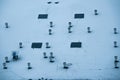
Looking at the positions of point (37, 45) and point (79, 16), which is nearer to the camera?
point (37, 45)

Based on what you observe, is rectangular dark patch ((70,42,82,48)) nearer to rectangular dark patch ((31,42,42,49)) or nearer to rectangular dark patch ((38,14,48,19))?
rectangular dark patch ((31,42,42,49))

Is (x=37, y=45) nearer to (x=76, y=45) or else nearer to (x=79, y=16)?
(x=76, y=45)

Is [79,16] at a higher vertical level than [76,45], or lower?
higher

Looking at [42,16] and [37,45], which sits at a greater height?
[42,16]

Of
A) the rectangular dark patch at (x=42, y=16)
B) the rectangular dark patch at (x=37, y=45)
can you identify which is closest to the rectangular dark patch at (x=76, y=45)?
the rectangular dark patch at (x=37, y=45)

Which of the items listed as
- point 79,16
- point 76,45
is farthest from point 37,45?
point 79,16

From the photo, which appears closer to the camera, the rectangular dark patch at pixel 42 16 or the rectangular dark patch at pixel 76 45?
the rectangular dark patch at pixel 76 45

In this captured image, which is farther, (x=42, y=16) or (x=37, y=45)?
(x=42, y=16)

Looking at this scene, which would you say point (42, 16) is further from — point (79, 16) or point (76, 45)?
point (76, 45)

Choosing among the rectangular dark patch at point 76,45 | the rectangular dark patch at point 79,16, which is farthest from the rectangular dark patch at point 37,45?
the rectangular dark patch at point 79,16

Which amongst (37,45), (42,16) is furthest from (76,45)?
(42,16)

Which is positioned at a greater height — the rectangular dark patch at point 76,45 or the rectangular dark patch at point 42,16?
the rectangular dark patch at point 42,16

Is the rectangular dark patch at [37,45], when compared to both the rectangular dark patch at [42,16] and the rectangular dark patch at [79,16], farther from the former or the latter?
the rectangular dark patch at [79,16]

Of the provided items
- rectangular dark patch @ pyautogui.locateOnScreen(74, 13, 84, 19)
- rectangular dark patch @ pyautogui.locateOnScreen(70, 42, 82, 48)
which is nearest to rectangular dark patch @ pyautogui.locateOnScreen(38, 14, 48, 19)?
rectangular dark patch @ pyautogui.locateOnScreen(74, 13, 84, 19)
